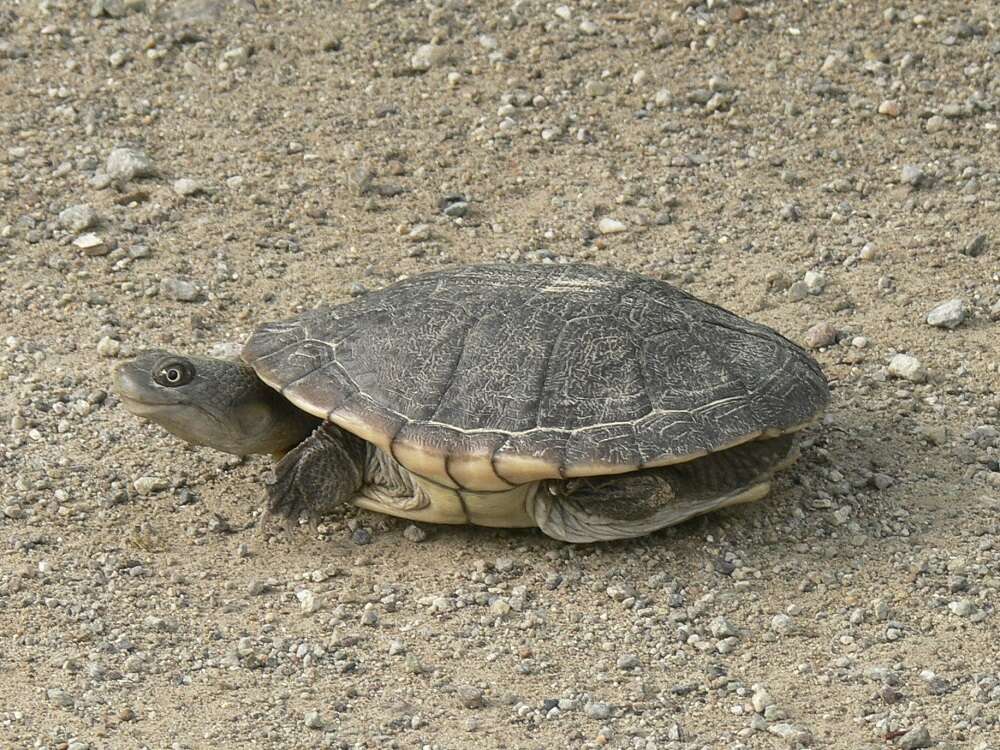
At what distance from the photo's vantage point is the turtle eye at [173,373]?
564 cm

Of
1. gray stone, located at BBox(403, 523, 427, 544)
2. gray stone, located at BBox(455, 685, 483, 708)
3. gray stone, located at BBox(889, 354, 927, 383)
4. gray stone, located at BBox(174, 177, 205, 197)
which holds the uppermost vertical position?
gray stone, located at BBox(455, 685, 483, 708)

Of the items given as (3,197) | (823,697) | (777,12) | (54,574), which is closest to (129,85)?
(3,197)

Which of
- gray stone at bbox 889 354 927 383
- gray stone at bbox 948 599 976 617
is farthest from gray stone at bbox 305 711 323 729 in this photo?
gray stone at bbox 889 354 927 383

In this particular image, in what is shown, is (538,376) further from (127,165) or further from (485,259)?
(127,165)

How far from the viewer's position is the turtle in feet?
17.1

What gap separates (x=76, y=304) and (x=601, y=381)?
295 cm

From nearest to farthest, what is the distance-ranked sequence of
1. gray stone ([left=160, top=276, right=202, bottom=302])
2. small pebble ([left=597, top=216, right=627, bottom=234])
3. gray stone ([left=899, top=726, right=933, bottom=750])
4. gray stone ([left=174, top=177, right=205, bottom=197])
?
gray stone ([left=899, top=726, right=933, bottom=750])
gray stone ([left=160, top=276, right=202, bottom=302])
small pebble ([left=597, top=216, right=627, bottom=234])
gray stone ([left=174, top=177, right=205, bottom=197])

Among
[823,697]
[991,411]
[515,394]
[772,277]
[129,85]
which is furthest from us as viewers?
[129,85]

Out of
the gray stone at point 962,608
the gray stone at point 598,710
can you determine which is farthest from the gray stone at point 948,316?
the gray stone at point 598,710

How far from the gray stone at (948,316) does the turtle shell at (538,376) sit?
4.29 feet

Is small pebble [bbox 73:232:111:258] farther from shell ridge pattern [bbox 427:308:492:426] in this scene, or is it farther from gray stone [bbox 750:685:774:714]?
gray stone [bbox 750:685:774:714]

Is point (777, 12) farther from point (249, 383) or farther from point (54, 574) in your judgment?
point (54, 574)

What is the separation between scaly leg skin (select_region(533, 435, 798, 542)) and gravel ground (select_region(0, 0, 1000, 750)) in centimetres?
11

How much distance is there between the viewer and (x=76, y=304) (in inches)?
282
